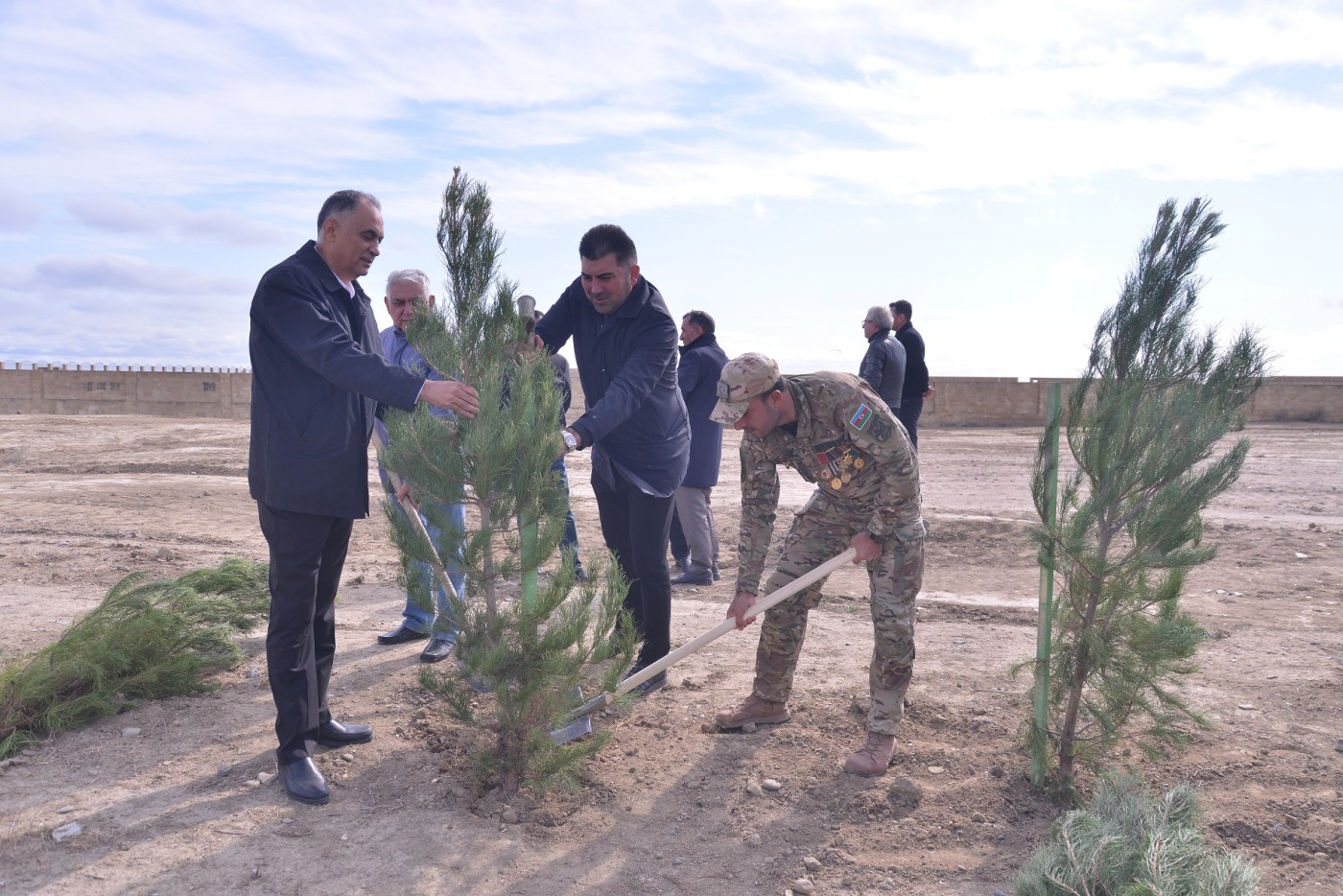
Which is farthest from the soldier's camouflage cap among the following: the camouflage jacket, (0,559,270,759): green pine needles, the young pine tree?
(0,559,270,759): green pine needles

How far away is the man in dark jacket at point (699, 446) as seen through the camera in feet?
23.4

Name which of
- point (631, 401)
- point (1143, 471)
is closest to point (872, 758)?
point (1143, 471)

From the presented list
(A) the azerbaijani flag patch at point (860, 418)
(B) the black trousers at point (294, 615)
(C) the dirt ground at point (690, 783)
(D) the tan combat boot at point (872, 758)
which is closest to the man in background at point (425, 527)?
(C) the dirt ground at point (690, 783)

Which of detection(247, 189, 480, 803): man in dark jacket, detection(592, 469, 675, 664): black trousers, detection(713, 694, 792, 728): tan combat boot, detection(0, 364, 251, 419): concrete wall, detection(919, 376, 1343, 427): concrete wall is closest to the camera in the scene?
detection(247, 189, 480, 803): man in dark jacket

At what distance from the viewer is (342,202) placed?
137 inches

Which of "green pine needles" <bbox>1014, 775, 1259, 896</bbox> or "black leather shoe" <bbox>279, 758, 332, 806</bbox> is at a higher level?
"green pine needles" <bbox>1014, 775, 1259, 896</bbox>

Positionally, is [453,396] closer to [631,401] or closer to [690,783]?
[631,401]

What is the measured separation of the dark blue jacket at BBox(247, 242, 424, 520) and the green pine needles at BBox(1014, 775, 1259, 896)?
2509 millimetres

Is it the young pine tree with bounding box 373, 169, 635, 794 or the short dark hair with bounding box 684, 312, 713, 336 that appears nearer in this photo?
the young pine tree with bounding box 373, 169, 635, 794

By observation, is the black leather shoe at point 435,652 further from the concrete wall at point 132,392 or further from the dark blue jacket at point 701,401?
the concrete wall at point 132,392

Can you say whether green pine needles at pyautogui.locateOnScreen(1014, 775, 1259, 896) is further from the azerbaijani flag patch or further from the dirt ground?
the azerbaijani flag patch

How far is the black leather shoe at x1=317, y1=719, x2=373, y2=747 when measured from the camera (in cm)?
402

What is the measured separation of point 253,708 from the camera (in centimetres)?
452

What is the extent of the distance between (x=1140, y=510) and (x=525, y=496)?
218 centimetres
